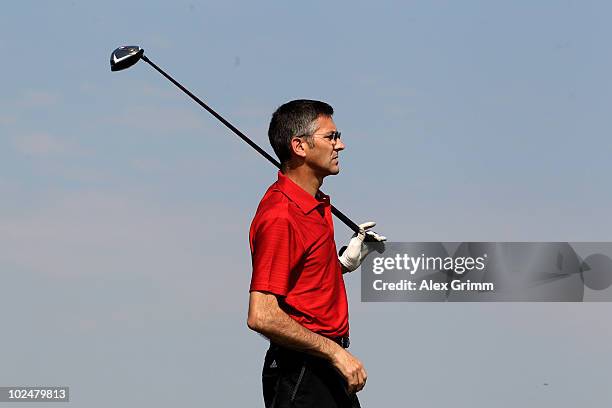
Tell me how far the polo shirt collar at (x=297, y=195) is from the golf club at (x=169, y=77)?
618 mm

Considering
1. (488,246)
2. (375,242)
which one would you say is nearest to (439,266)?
(488,246)

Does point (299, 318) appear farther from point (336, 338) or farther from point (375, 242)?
point (375, 242)

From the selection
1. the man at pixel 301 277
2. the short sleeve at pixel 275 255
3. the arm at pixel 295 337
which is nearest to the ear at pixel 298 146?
the man at pixel 301 277

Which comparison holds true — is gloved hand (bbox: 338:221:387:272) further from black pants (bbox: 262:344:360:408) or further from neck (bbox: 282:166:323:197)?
black pants (bbox: 262:344:360:408)

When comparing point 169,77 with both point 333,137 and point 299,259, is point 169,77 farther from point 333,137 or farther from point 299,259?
point 299,259

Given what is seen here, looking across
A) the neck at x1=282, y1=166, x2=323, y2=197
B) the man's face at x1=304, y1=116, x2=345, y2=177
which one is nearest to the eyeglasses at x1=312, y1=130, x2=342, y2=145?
the man's face at x1=304, y1=116, x2=345, y2=177

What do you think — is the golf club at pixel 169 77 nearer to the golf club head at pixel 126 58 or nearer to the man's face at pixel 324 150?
the golf club head at pixel 126 58

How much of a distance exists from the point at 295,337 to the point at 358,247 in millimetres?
1855

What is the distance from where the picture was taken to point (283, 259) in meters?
6.34

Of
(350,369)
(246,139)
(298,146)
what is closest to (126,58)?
(246,139)

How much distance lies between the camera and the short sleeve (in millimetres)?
6285

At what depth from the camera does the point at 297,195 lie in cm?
671

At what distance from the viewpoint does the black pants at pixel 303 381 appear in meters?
6.57

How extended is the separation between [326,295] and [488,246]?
27.1 feet
